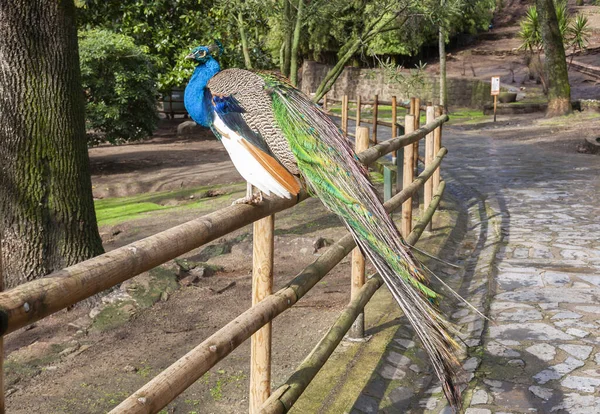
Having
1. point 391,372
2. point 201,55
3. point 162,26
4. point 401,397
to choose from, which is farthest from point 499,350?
point 162,26

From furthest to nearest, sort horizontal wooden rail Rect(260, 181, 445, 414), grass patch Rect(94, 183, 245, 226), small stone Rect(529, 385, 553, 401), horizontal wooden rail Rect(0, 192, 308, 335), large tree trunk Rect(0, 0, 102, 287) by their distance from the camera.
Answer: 1. grass patch Rect(94, 183, 245, 226)
2. large tree trunk Rect(0, 0, 102, 287)
3. small stone Rect(529, 385, 553, 401)
4. horizontal wooden rail Rect(260, 181, 445, 414)
5. horizontal wooden rail Rect(0, 192, 308, 335)

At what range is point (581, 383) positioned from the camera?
12.0 feet

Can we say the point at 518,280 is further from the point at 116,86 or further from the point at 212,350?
the point at 116,86

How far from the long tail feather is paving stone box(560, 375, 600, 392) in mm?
1117

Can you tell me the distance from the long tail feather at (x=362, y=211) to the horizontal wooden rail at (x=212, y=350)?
15.4 inches

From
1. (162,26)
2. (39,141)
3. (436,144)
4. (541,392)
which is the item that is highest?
(162,26)

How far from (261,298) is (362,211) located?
52cm

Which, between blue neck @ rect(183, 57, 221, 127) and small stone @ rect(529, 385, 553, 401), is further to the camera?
small stone @ rect(529, 385, 553, 401)

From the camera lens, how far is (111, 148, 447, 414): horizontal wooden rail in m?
1.95

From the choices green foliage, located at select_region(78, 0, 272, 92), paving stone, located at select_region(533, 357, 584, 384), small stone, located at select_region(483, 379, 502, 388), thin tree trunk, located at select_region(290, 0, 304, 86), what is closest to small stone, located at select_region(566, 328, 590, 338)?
paving stone, located at select_region(533, 357, 584, 384)

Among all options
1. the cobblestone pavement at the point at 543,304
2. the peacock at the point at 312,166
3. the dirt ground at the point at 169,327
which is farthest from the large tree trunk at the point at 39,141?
the cobblestone pavement at the point at 543,304

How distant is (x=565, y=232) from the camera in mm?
6883

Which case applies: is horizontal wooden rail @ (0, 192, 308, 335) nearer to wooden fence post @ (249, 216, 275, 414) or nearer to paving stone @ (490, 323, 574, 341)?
wooden fence post @ (249, 216, 275, 414)

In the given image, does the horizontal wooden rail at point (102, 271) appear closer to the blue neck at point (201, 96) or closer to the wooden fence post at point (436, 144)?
the blue neck at point (201, 96)
